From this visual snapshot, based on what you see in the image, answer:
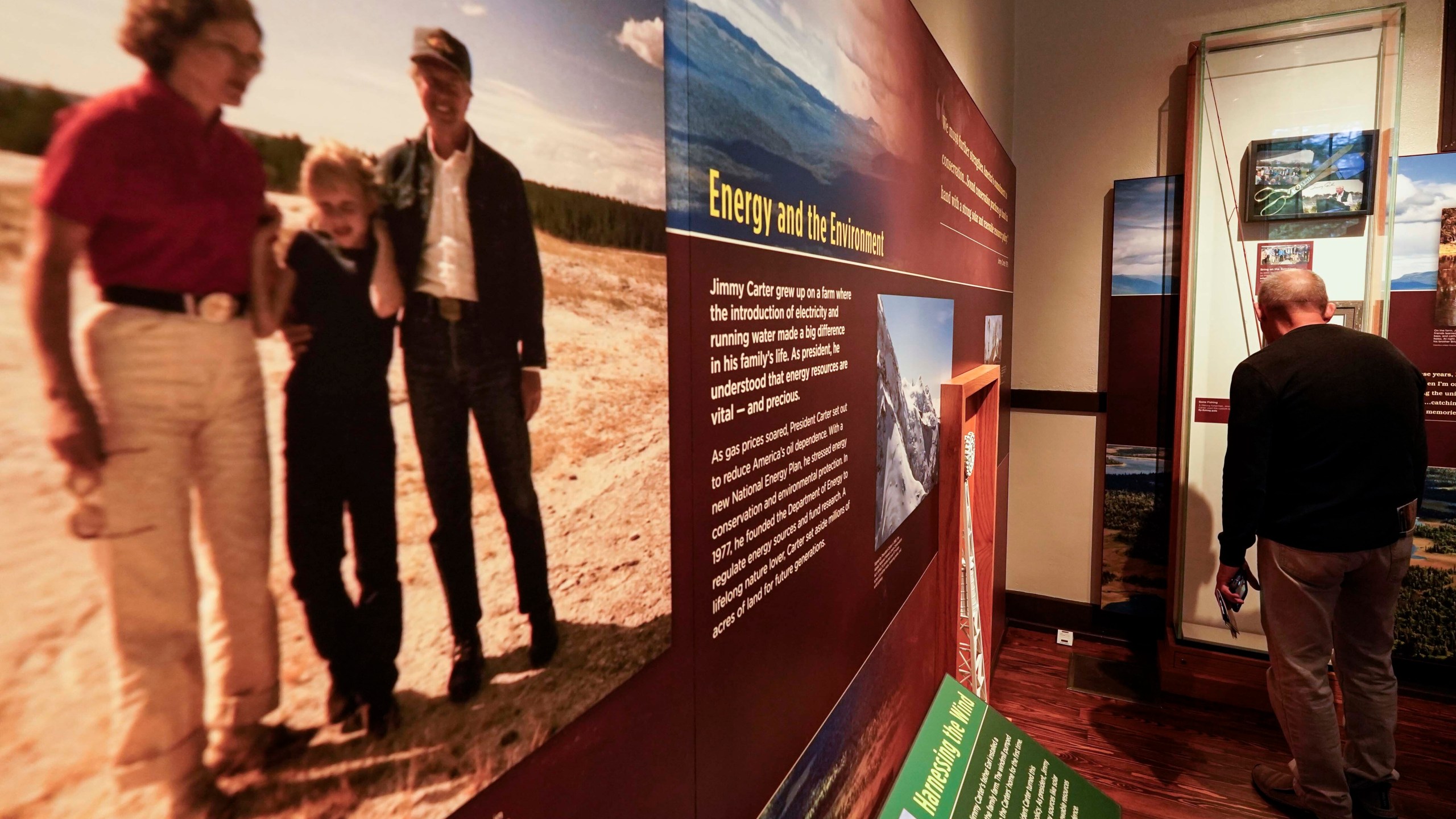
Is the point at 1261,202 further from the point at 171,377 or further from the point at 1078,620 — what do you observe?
the point at 171,377

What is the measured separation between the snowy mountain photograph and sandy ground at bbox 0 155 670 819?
39.0 inches

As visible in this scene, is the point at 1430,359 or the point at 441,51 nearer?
the point at 441,51

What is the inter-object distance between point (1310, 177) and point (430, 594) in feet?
13.5

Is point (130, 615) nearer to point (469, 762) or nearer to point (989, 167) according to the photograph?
point (469, 762)

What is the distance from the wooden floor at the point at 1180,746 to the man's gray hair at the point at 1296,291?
71.7 inches

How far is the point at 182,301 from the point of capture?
41cm

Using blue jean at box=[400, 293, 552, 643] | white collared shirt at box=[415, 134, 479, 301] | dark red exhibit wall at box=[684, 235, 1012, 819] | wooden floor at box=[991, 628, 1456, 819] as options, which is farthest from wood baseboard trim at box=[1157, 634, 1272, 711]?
white collared shirt at box=[415, 134, 479, 301]

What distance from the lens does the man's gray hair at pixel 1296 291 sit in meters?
2.62

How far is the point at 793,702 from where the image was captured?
1.34m

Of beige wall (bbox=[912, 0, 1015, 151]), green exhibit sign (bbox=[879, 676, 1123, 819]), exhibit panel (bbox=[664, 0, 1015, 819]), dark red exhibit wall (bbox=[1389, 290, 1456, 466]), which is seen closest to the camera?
exhibit panel (bbox=[664, 0, 1015, 819])

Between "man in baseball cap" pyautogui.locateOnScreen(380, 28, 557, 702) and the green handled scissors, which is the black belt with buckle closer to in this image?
"man in baseball cap" pyautogui.locateOnScreen(380, 28, 557, 702)

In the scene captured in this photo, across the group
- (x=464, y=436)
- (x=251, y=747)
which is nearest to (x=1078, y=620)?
(x=464, y=436)

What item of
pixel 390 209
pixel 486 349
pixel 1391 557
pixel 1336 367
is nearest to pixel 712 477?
pixel 486 349

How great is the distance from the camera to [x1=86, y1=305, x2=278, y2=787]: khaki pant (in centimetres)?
39
